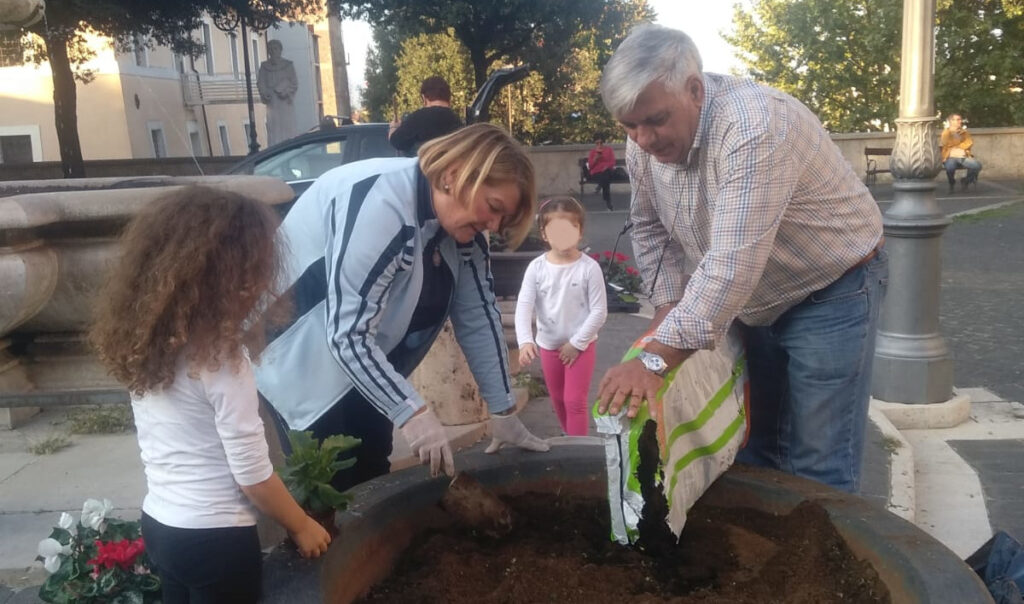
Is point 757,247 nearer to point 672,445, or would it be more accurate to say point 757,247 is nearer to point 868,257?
point 672,445

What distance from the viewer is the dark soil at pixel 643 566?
6.64 ft

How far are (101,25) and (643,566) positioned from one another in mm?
17574

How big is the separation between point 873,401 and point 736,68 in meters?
25.4

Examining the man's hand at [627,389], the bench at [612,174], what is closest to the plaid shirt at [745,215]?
the man's hand at [627,389]

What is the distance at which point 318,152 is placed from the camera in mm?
9594

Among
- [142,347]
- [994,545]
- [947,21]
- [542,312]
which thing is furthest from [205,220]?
[947,21]

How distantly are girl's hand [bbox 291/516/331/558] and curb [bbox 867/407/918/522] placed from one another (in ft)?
7.71

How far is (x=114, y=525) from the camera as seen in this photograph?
2.16 m

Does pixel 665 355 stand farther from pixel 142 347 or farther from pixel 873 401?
pixel 873 401

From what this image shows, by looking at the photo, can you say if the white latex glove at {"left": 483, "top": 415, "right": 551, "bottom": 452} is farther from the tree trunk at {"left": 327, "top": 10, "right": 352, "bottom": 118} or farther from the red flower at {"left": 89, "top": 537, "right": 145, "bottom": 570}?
the tree trunk at {"left": 327, "top": 10, "right": 352, "bottom": 118}

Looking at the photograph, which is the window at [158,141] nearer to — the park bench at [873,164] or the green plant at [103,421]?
the park bench at [873,164]

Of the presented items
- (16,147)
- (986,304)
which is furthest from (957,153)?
(16,147)

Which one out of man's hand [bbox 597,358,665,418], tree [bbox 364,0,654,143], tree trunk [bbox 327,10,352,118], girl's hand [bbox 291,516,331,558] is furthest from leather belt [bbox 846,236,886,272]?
tree [bbox 364,0,654,143]

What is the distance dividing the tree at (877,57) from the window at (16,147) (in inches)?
844
